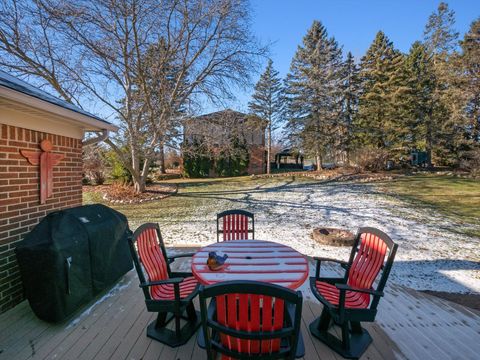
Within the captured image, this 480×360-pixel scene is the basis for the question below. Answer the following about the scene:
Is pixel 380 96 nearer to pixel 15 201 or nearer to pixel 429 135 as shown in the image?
pixel 429 135

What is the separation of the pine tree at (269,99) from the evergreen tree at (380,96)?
720 centimetres

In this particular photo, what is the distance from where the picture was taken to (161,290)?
95.0 inches

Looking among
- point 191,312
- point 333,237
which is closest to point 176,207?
point 333,237

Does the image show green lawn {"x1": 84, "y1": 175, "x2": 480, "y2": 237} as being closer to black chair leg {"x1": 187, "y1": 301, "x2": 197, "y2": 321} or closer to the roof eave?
the roof eave

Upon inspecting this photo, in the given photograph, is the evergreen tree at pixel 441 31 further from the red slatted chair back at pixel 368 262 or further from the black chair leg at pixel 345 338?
the black chair leg at pixel 345 338

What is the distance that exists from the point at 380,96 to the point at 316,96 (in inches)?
220

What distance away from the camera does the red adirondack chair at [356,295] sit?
81.7 inches

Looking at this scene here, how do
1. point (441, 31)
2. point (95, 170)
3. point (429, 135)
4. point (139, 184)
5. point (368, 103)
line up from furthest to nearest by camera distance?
point (441, 31)
point (368, 103)
point (429, 135)
point (95, 170)
point (139, 184)

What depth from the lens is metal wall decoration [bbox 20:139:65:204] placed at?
2942mm

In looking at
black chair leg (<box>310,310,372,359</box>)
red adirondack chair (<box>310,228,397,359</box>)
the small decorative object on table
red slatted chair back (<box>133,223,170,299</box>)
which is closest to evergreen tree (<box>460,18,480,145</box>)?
red adirondack chair (<box>310,228,397,359</box>)

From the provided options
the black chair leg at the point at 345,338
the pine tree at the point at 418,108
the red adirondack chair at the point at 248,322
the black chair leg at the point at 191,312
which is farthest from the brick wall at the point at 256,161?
the red adirondack chair at the point at 248,322

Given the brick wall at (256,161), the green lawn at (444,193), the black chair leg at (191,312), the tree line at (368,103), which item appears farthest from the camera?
the brick wall at (256,161)

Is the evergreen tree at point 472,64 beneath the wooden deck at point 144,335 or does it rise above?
above

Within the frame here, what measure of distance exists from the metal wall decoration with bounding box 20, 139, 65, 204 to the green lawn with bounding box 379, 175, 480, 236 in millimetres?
10670
